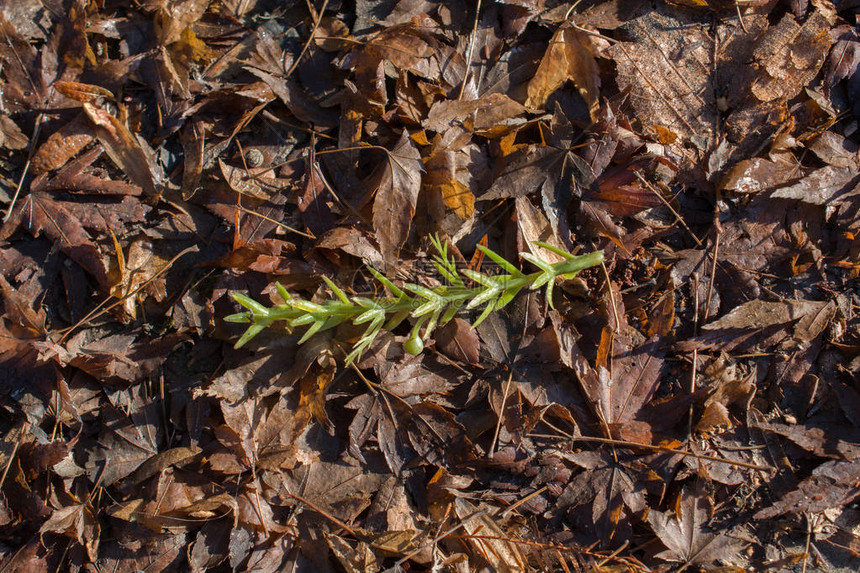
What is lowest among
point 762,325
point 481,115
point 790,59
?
point 762,325

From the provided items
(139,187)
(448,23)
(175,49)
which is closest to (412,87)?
(448,23)

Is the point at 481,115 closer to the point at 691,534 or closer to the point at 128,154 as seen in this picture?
the point at 128,154

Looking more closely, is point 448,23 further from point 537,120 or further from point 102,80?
point 102,80

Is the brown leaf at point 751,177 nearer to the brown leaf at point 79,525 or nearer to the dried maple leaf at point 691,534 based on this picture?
the dried maple leaf at point 691,534

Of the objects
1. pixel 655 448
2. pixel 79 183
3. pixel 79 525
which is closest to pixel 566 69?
pixel 655 448

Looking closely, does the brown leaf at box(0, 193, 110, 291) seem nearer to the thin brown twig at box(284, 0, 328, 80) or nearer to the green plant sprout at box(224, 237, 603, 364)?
the green plant sprout at box(224, 237, 603, 364)
